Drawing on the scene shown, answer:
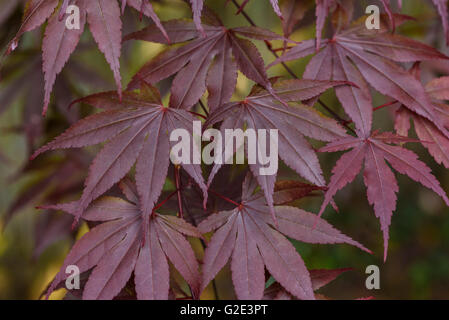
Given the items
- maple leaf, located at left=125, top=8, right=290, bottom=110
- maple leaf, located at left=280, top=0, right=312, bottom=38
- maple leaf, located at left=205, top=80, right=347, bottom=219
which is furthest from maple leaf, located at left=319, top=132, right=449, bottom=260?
maple leaf, located at left=280, top=0, right=312, bottom=38

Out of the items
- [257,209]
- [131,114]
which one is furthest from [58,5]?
[257,209]

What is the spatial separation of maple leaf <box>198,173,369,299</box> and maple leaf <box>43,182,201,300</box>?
0.12ft

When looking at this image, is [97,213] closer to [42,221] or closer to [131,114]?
[131,114]

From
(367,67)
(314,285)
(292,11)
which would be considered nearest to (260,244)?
(314,285)

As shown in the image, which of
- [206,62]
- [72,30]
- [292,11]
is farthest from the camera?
[292,11]

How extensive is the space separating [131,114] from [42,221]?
0.69 meters

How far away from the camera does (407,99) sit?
0.70 meters

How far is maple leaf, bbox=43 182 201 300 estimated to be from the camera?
60 centimetres

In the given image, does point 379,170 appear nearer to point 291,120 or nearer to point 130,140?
point 291,120

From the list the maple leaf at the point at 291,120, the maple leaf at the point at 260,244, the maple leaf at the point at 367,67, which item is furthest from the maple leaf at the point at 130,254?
the maple leaf at the point at 367,67

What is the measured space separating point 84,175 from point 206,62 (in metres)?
0.70

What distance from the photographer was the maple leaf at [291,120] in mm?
611

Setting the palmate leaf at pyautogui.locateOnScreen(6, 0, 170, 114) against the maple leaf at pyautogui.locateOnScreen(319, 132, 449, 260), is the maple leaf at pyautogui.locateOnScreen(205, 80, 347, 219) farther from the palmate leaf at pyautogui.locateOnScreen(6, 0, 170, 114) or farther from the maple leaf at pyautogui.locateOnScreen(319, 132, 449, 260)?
the palmate leaf at pyautogui.locateOnScreen(6, 0, 170, 114)

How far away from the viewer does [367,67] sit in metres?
0.73
